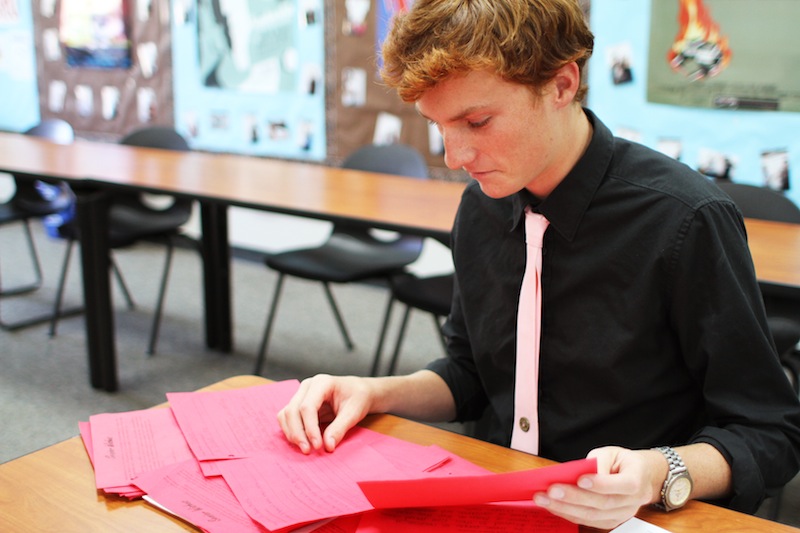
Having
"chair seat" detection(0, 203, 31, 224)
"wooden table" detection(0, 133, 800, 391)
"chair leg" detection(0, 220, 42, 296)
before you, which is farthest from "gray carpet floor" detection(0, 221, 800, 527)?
"chair seat" detection(0, 203, 31, 224)

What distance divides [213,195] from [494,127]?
5.28ft

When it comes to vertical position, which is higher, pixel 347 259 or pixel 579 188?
pixel 579 188

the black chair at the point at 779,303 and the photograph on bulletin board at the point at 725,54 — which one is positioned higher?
the photograph on bulletin board at the point at 725,54

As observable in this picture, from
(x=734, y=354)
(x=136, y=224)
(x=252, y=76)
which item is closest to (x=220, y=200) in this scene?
(x=136, y=224)

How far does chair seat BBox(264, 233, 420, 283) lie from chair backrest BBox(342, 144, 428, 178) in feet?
0.84

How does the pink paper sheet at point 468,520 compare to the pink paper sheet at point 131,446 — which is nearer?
the pink paper sheet at point 468,520

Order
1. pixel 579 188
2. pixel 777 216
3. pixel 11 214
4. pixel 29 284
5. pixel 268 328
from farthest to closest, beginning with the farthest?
pixel 29 284
pixel 11 214
pixel 268 328
pixel 777 216
pixel 579 188

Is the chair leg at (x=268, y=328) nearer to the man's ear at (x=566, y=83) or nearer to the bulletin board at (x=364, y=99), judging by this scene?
the bulletin board at (x=364, y=99)

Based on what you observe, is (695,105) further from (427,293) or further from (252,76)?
(252,76)

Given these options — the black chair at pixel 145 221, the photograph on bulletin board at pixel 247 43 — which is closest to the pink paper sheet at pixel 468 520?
the black chair at pixel 145 221

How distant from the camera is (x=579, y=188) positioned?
1.05m

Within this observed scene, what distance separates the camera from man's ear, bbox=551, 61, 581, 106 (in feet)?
3.17

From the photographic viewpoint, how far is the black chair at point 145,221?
3.22m

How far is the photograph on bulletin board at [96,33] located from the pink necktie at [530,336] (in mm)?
4413
